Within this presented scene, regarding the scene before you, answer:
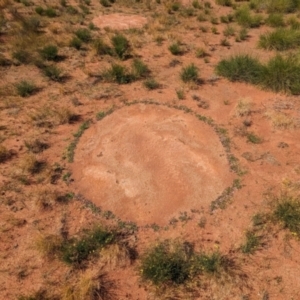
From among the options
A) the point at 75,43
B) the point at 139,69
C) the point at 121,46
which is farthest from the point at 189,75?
the point at 75,43

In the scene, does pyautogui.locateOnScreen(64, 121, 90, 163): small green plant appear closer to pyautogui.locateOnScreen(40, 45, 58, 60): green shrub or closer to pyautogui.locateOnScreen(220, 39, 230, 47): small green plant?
pyautogui.locateOnScreen(40, 45, 58, 60): green shrub

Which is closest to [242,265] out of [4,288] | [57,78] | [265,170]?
[265,170]

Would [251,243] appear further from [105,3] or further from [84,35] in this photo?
[105,3]

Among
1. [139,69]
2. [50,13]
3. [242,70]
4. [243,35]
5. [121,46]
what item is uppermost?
[50,13]

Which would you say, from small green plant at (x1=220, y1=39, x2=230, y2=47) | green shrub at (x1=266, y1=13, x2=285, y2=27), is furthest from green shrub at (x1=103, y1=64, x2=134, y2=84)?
green shrub at (x1=266, y1=13, x2=285, y2=27)

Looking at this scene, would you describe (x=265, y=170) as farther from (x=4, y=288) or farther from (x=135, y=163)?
(x=4, y=288)
